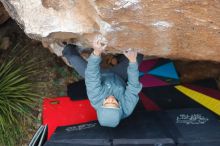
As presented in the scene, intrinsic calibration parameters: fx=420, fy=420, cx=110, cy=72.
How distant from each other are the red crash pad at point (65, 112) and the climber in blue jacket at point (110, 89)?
78 centimetres

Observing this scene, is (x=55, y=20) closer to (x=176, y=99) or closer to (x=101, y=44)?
(x=101, y=44)

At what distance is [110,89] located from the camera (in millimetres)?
3777

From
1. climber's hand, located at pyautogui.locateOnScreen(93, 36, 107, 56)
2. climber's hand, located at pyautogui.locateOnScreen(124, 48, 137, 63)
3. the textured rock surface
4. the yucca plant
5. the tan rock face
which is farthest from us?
the textured rock surface

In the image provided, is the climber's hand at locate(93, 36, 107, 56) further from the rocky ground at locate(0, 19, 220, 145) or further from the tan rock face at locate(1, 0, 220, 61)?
the rocky ground at locate(0, 19, 220, 145)

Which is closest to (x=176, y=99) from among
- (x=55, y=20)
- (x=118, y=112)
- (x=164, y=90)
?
(x=164, y=90)

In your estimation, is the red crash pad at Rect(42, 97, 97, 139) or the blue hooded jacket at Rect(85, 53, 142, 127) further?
the red crash pad at Rect(42, 97, 97, 139)

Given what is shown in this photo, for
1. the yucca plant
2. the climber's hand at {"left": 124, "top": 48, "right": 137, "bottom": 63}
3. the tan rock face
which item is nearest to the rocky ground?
the yucca plant

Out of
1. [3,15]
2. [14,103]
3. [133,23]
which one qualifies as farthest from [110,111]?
[3,15]

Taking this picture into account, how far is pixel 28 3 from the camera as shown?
10.6 feet

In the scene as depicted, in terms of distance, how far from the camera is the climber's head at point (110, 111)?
11.9 feet

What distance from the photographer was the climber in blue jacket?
3.55 metres

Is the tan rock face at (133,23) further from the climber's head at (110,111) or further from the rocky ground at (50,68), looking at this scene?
the rocky ground at (50,68)

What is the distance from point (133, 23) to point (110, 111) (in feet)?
2.70

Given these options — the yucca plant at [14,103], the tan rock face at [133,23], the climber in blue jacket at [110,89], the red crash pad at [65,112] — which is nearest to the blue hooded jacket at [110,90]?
the climber in blue jacket at [110,89]
